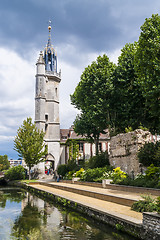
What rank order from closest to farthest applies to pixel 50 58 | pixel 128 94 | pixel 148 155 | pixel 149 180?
pixel 149 180 → pixel 148 155 → pixel 128 94 → pixel 50 58

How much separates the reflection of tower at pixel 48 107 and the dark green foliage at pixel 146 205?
113ft

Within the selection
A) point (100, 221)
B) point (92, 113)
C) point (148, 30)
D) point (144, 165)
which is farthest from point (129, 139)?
point (100, 221)

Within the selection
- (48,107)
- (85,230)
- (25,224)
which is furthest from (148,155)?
(48,107)

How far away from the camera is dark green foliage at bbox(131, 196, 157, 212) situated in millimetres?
7027

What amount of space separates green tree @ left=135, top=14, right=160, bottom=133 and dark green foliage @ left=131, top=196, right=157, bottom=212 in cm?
896

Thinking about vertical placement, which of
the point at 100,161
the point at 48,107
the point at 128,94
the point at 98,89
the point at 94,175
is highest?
the point at 48,107

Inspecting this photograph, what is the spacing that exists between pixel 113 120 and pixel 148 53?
28.0 ft

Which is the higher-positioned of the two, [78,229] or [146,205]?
[146,205]

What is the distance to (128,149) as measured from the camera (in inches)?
737

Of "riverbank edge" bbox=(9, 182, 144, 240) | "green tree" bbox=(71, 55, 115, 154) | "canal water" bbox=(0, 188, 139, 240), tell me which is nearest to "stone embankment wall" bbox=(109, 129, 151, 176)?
"green tree" bbox=(71, 55, 115, 154)

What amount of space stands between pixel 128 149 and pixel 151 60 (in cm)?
772

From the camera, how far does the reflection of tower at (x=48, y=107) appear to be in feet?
139

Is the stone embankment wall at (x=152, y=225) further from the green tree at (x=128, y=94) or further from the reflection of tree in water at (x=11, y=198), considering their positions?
the green tree at (x=128, y=94)

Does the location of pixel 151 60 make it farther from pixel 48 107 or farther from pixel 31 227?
pixel 48 107
